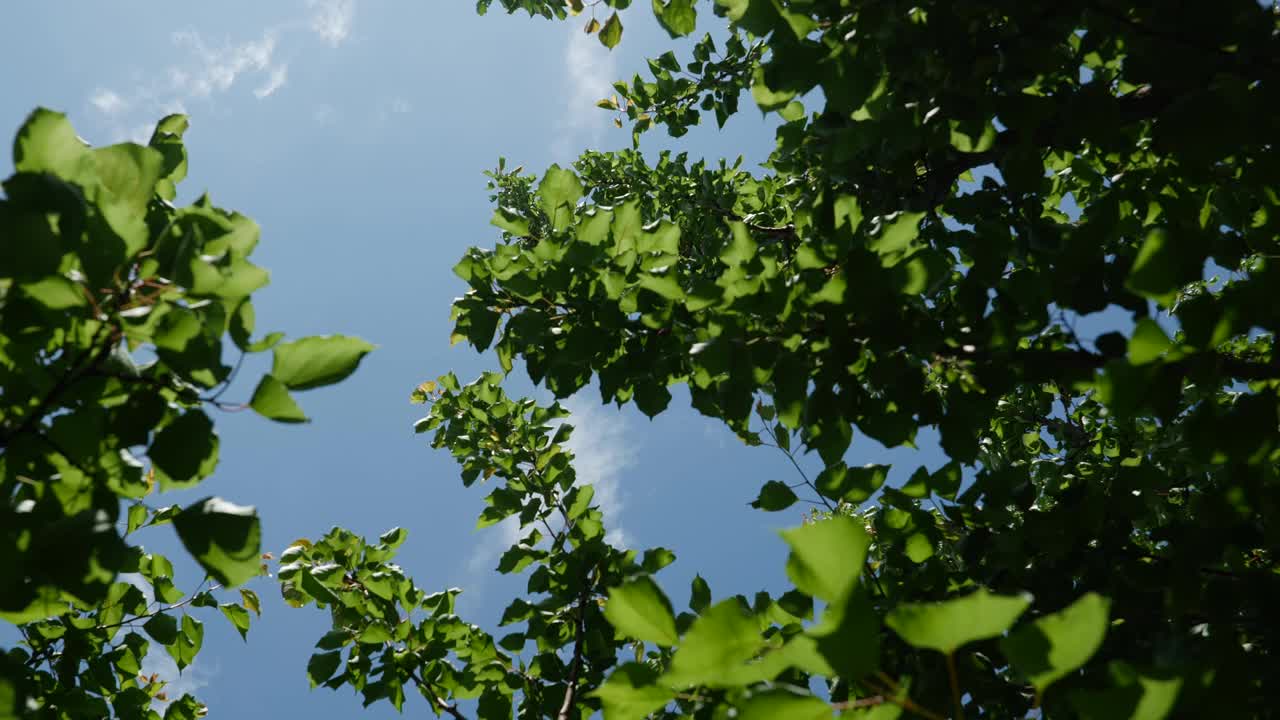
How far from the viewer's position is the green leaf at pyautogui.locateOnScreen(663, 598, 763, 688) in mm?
829

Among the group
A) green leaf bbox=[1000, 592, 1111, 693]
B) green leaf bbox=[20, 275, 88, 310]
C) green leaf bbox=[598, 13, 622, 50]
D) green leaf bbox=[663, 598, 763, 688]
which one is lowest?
green leaf bbox=[1000, 592, 1111, 693]

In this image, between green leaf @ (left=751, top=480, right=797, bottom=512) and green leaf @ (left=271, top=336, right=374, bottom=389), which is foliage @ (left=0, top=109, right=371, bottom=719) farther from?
green leaf @ (left=751, top=480, right=797, bottom=512)

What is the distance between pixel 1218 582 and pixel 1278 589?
0.34 feet

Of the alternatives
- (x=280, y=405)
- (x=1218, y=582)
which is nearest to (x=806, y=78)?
(x=280, y=405)

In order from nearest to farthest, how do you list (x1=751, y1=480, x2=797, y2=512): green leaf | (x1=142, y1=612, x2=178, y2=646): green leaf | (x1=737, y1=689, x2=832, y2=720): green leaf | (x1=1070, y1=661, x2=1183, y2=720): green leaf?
(x1=1070, y1=661, x2=1183, y2=720): green leaf < (x1=737, y1=689, x2=832, y2=720): green leaf < (x1=751, y1=480, x2=797, y2=512): green leaf < (x1=142, y1=612, x2=178, y2=646): green leaf

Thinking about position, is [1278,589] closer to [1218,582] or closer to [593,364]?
[1218,582]

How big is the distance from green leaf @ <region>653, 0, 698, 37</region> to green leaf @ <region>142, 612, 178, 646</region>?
2.53 meters

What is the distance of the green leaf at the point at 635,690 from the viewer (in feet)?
3.18

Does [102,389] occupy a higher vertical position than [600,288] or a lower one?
lower

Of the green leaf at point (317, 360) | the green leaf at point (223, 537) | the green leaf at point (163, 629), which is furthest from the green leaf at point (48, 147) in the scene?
the green leaf at point (163, 629)

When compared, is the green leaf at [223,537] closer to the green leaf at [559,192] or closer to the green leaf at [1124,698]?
the green leaf at [1124,698]

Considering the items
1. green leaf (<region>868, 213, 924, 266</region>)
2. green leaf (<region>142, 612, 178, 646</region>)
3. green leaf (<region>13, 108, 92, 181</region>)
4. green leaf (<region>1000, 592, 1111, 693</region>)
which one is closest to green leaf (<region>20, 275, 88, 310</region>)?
green leaf (<region>13, 108, 92, 181</region>)

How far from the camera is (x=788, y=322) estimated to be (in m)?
1.57

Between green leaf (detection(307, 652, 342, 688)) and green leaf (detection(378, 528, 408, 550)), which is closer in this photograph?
green leaf (detection(307, 652, 342, 688))
